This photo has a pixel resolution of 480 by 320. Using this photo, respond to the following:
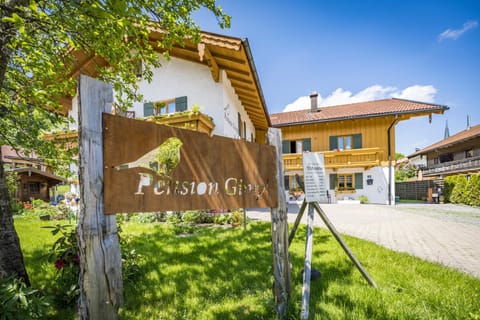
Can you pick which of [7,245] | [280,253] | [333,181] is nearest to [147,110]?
[7,245]

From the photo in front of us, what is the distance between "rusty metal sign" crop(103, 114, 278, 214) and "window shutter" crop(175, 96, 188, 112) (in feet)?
27.8

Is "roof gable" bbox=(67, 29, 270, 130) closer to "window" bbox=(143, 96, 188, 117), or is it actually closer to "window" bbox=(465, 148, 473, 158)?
"window" bbox=(143, 96, 188, 117)

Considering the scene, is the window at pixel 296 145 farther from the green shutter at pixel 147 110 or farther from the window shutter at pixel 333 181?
the green shutter at pixel 147 110

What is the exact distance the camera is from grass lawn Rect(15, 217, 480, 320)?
Result: 2324 millimetres

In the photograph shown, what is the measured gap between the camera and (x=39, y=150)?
10.6 ft

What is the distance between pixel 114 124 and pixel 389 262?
4.37 meters

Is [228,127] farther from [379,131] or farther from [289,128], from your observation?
[379,131]

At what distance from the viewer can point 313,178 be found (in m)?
2.75

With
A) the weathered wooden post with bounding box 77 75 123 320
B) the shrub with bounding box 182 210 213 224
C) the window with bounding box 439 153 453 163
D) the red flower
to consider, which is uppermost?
the window with bounding box 439 153 453 163

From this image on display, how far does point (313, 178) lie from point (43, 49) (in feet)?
14.0

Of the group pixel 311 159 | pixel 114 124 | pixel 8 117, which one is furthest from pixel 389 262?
pixel 8 117

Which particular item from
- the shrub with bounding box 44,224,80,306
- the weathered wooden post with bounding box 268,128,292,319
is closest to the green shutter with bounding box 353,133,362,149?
the weathered wooden post with bounding box 268,128,292,319

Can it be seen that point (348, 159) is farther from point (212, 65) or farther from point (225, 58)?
point (212, 65)

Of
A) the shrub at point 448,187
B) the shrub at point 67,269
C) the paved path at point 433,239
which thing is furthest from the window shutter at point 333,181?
the shrub at point 67,269
